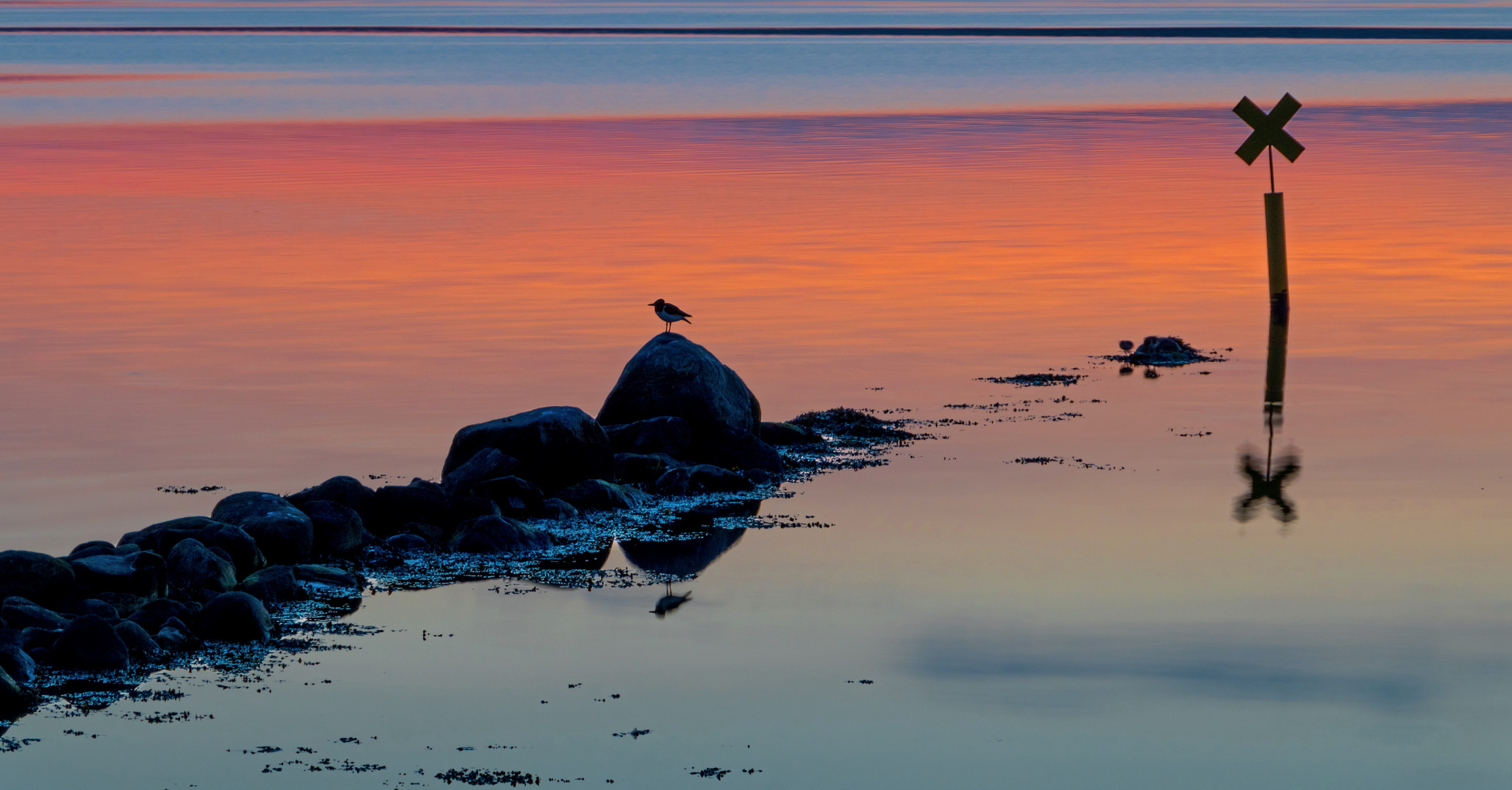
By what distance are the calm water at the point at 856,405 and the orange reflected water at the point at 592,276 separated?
113 mm

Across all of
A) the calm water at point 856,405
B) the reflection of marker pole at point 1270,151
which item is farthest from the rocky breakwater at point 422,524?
the reflection of marker pole at point 1270,151

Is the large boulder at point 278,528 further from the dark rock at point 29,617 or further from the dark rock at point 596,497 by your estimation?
the dark rock at point 596,497

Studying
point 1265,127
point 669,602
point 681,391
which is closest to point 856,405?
point 681,391

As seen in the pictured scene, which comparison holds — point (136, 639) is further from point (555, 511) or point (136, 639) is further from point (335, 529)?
point (555, 511)

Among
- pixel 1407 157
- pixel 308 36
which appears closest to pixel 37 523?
pixel 1407 157

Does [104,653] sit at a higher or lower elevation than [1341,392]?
lower

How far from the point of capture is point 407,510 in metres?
13.8

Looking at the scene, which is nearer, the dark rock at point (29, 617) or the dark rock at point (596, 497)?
the dark rock at point (29, 617)

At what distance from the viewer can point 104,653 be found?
Result: 1066 centimetres

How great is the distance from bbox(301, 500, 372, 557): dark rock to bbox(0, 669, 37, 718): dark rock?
3226 millimetres

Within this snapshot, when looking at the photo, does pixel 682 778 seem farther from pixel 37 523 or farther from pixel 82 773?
pixel 37 523

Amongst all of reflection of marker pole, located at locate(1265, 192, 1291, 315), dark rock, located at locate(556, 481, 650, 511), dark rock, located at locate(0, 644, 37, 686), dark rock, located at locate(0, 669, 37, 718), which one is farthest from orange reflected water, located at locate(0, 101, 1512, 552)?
dark rock, located at locate(0, 669, 37, 718)

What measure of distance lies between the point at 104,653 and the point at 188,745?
1330 mm

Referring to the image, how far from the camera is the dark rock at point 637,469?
15.5 m
